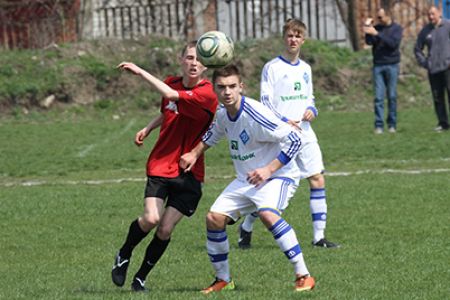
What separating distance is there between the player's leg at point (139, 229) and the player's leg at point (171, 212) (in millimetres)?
68

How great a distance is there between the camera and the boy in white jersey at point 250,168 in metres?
7.48

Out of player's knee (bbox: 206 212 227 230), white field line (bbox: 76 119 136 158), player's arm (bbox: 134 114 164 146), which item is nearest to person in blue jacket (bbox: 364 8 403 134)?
white field line (bbox: 76 119 136 158)

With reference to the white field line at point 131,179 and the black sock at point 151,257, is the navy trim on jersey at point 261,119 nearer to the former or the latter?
the black sock at point 151,257

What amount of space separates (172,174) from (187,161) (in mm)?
262

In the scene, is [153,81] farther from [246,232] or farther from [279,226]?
[246,232]

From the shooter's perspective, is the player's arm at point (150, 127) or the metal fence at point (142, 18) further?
the metal fence at point (142, 18)

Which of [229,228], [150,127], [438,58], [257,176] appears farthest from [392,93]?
[257,176]

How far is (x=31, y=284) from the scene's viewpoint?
26.8ft

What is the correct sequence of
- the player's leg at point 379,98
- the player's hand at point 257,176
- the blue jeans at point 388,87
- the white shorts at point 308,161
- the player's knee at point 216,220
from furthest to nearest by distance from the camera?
the blue jeans at point 388,87 < the player's leg at point 379,98 < the white shorts at point 308,161 < the player's knee at point 216,220 < the player's hand at point 257,176

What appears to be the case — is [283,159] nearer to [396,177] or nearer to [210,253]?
[210,253]

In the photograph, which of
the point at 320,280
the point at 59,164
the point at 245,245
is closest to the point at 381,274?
the point at 320,280

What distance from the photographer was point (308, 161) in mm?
10094

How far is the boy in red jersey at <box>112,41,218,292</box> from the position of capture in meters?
7.89

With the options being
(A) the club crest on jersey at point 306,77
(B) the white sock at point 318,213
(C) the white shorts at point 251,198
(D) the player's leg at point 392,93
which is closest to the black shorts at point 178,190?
(C) the white shorts at point 251,198
